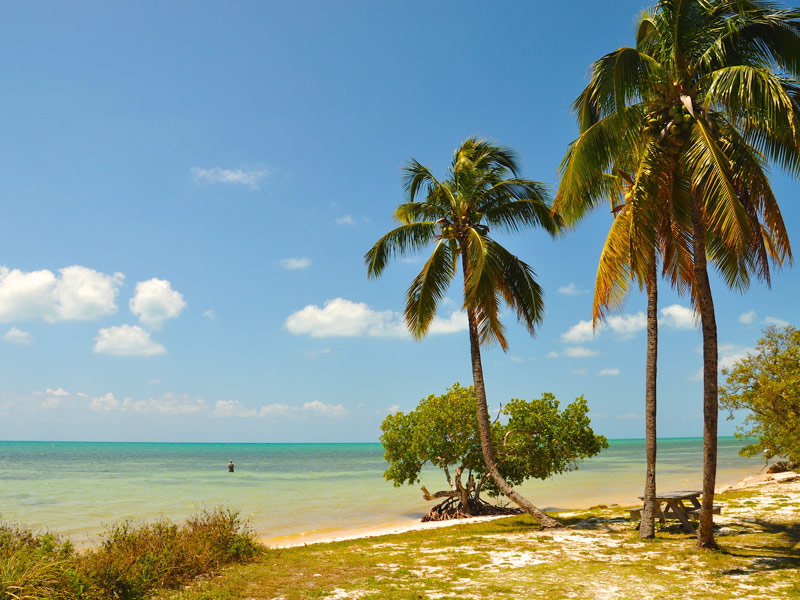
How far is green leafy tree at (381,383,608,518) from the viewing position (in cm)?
1997

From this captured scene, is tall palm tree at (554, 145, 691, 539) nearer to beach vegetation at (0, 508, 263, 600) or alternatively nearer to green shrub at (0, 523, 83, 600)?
beach vegetation at (0, 508, 263, 600)

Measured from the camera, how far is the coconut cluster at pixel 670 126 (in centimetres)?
1027

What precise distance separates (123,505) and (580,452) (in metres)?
22.2

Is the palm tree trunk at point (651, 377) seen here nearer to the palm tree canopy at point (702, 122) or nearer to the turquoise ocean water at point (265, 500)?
the palm tree canopy at point (702, 122)

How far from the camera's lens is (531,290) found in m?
17.0

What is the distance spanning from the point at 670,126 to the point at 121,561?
11.8 m

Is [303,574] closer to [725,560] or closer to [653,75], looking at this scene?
[725,560]

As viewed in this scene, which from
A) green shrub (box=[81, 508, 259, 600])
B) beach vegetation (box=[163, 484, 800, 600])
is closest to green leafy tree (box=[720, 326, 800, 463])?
beach vegetation (box=[163, 484, 800, 600])

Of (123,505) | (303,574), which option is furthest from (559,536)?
(123,505)

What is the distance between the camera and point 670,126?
410 inches

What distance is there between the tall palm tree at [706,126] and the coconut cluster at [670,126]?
0.06 ft

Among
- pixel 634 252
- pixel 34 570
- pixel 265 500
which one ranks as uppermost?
pixel 634 252

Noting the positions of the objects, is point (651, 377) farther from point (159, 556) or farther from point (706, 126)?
point (159, 556)

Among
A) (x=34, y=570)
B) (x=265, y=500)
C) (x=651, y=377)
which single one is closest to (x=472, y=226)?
(x=651, y=377)
